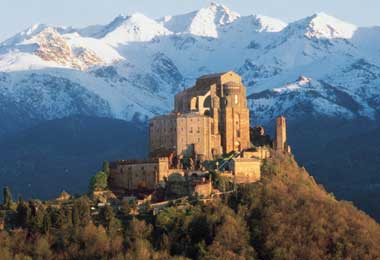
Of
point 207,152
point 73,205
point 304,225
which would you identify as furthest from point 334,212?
point 73,205

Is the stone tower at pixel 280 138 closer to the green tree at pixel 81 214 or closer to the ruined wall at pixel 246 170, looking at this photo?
the ruined wall at pixel 246 170

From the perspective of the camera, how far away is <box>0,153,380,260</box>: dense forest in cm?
11000

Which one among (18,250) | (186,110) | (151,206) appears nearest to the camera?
(18,250)

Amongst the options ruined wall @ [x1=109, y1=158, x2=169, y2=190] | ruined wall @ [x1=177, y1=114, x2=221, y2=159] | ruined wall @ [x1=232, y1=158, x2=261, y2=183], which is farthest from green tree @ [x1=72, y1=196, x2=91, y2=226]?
ruined wall @ [x1=232, y1=158, x2=261, y2=183]

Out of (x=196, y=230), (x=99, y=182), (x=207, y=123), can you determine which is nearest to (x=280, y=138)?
(x=207, y=123)

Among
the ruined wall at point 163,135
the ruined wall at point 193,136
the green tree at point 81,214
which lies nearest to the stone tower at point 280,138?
the ruined wall at point 193,136

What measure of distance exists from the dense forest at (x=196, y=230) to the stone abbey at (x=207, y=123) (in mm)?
9007

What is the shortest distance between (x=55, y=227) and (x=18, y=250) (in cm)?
442

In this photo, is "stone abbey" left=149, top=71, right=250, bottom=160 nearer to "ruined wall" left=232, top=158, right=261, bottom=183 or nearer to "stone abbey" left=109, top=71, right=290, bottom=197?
"stone abbey" left=109, top=71, right=290, bottom=197

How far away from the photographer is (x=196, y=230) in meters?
114

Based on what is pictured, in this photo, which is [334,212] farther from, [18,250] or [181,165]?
[18,250]

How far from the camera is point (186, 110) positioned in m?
134

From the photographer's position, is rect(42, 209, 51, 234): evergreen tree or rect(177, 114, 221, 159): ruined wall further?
rect(177, 114, 221, 159): ruined wall

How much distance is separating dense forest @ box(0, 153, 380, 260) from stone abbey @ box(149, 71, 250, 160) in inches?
355
